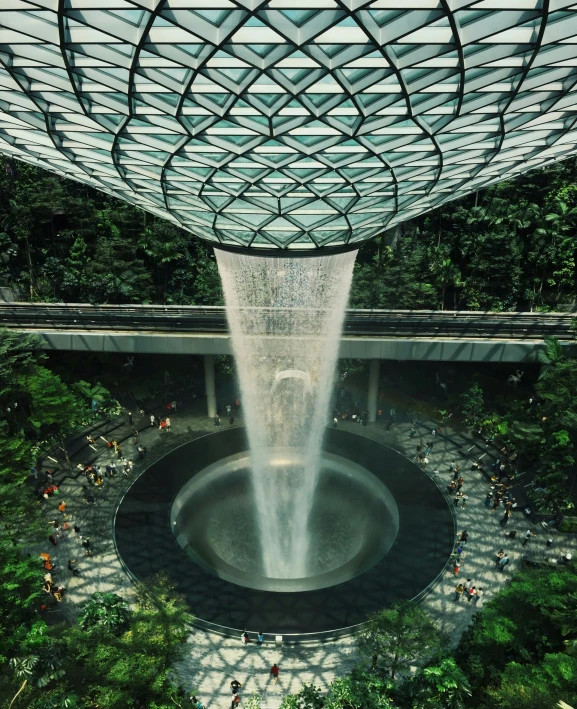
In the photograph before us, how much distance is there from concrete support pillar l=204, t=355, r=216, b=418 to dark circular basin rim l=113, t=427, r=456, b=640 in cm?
657

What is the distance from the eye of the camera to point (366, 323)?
46.1 meters

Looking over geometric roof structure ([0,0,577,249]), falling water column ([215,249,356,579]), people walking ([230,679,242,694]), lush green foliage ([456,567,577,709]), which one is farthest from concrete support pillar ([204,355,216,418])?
lush green foliage ([456,567,577,709])

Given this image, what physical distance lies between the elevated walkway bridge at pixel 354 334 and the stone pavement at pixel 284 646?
703 centimetres

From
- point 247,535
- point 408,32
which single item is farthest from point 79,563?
point 408,32

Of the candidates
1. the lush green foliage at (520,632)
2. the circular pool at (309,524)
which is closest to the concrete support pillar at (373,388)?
the circular pool at (309,524)

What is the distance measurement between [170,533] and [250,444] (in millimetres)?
9634

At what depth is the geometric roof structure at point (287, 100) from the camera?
629 inches

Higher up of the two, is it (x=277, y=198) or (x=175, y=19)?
(x=175, y=19)

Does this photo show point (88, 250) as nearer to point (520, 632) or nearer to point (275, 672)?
point (275, 672)

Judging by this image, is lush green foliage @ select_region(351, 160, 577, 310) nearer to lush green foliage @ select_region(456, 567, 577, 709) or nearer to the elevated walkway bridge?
the elevated walkway bridge

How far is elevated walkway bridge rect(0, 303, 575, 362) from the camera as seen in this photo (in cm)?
4475

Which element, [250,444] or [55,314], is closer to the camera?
[250,444]

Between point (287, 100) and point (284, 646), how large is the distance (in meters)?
24.7

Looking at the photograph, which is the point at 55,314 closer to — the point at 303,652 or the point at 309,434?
the point at 309,434
